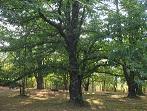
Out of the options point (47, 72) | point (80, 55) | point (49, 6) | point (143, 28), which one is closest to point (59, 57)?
point (80, 55)

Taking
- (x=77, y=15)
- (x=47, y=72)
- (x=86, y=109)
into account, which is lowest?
(x=86, y=109)

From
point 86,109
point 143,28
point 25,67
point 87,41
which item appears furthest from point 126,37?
point 25,67

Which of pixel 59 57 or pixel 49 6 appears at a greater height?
pixel 49 6

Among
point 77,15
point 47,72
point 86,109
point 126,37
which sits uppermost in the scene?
point 77,15

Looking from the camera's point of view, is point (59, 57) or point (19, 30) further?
point (59, 57)

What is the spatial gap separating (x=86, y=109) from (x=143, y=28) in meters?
6.78

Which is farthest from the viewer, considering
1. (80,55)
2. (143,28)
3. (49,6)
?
(80,55)

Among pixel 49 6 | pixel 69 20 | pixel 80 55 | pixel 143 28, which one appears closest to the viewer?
pixel 143 28

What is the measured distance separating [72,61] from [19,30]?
15.9 feet

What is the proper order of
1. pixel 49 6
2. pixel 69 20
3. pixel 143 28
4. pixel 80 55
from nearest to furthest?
pixel 143 28, pixel 49 6, pixel 69 20, pixel 80 55

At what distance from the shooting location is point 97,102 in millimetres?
31250

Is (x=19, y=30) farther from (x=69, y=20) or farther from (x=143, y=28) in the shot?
(x=143, y=28)

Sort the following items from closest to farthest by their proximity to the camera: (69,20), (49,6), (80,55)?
(49,6)
(69,20)
(80,55)

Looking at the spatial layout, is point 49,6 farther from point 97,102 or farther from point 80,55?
point 97,102
